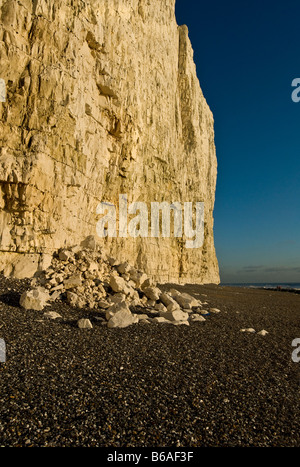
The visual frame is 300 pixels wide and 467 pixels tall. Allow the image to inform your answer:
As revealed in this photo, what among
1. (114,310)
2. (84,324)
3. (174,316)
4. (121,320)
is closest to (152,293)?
(174,316)

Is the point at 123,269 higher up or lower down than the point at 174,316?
higher up

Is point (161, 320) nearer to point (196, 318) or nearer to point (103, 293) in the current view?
point (196, 318)

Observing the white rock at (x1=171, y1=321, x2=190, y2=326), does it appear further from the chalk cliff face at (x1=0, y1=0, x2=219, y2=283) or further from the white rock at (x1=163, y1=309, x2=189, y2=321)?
the chalk cliff face at (x1=0, y1=0, x2=219, y2=283)

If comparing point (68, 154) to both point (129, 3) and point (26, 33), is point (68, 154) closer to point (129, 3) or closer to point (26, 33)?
point (26, 33)

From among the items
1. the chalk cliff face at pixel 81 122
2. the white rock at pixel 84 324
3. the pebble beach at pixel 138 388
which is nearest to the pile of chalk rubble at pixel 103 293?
the white rock at pixel 84 324

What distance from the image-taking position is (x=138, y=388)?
426 centimetres

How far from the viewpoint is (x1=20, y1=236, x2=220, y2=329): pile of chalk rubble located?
8.02 m

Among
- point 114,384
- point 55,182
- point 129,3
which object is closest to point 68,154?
point 55,182

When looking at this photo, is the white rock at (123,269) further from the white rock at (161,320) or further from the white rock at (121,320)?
the white rock at (121,320)

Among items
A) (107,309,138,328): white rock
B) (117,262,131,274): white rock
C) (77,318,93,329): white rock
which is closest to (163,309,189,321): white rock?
(107,309,138,328): white rock

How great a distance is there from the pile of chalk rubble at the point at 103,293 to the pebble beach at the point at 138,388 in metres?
0.72

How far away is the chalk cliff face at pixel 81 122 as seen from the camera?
1095 centimetres

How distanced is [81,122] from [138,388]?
12.6 meters
